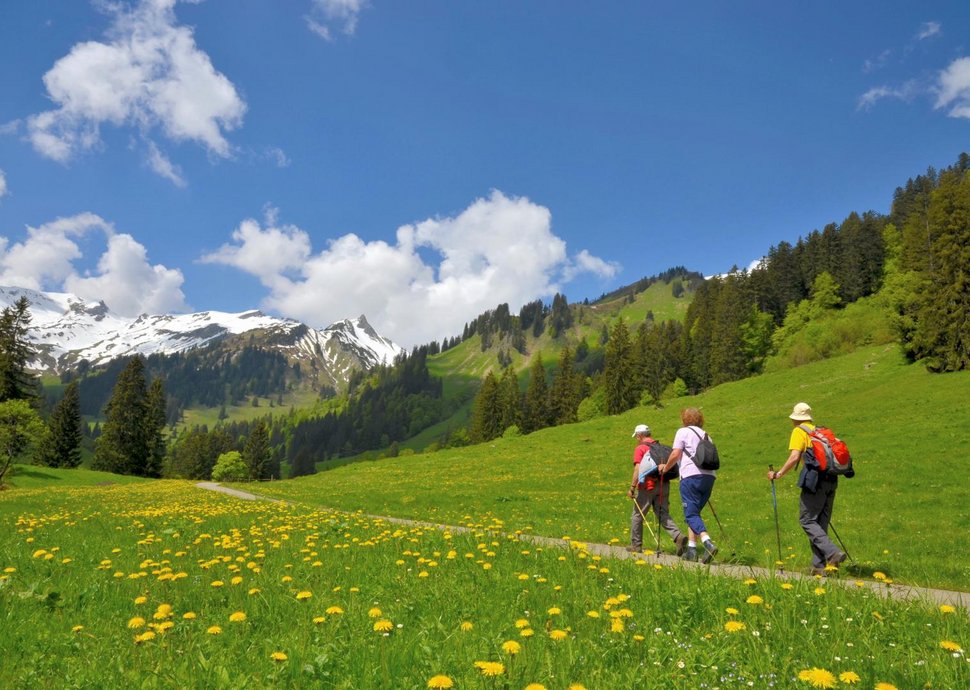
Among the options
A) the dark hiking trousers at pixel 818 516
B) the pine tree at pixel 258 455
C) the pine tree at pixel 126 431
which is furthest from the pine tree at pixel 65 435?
the dark hiking trousers at pixel 818 516

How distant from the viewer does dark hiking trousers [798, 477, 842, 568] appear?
26.6ft

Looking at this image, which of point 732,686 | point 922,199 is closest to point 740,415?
point 732,686

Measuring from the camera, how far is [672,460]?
10031mm

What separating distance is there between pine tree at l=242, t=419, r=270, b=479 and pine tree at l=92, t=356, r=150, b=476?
4485 centimetres

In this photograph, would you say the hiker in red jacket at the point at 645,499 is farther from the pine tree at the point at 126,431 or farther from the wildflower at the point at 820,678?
the pine tree at the point at 126,431

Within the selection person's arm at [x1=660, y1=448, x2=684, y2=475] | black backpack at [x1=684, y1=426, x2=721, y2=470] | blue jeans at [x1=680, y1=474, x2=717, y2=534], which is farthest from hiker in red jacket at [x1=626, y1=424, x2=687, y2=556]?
black backpack at [x1=684, y1=426, x2=721, y2=470]

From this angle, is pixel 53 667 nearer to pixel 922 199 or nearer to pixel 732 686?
pixel 732 686

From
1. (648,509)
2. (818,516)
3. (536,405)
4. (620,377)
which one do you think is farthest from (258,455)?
(818,516)

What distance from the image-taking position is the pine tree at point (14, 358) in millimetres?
53938

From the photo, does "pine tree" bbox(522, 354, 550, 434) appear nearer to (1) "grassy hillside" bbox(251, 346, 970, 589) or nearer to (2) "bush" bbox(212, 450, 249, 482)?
(1) "grassy hillside" bbox(251, 346, 970, 589)

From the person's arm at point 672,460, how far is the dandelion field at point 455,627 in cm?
330

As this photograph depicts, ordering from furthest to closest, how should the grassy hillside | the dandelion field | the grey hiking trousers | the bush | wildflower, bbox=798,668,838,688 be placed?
the bush < the grassy hillside < the grey hiking trousers < the dandelion field < wildflower, bbox=798,668,838,688

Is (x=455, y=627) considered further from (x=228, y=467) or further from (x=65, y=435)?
(x=228, y=467)

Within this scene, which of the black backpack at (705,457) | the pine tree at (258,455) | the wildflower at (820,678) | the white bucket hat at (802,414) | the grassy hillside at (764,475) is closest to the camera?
the wildflower at (820,678)
